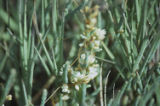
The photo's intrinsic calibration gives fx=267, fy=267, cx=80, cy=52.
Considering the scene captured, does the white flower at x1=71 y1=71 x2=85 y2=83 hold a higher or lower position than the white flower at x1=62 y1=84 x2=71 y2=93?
higher

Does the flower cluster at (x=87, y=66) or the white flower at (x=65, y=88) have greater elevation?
the flower cluster at (x=87, y=66)

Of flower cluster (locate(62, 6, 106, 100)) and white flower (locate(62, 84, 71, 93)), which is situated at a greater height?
flower cluster (locate(62, 6, 106, 100))

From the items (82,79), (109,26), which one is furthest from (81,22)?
(82,79)

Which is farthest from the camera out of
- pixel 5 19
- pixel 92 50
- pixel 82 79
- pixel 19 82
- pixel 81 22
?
pixel 5 19

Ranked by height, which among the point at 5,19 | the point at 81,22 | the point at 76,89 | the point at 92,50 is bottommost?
the point at 76,89

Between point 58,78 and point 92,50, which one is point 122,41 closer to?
point 92,50

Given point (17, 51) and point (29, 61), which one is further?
point (17, 51)

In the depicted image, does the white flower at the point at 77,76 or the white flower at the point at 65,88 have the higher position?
the white flower at the point at 77,76

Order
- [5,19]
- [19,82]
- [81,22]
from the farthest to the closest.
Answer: [5,19] < [81,22] < [19,82]

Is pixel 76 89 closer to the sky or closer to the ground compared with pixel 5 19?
closer to the ground

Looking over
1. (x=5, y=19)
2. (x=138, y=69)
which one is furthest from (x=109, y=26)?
(x=5, y=19)
